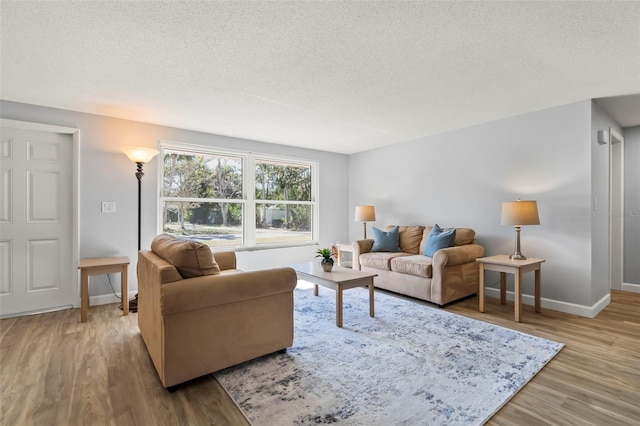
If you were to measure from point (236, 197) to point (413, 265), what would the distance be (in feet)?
9.30

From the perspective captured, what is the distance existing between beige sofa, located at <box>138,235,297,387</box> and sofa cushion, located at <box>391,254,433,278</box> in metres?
1.89

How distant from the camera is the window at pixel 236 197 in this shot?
14.2ft

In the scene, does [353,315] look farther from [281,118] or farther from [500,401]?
[281,118]

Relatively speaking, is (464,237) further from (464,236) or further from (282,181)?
(282,181)

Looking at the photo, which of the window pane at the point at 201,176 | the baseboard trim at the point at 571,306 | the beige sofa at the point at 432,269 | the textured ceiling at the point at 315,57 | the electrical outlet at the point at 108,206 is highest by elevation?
the textured ceiling at the point at 315,57

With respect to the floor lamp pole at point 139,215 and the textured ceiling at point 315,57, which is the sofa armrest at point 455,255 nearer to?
the textured ceiling at point 315,57

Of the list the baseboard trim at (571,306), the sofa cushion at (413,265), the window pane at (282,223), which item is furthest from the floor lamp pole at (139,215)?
the baseboard trim at (571,306)

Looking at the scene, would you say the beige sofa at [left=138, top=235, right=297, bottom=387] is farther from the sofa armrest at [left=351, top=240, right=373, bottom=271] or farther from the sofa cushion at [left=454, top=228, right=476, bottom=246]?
the sofa cushion at [left=454, top=228, right=476, bottom=246]

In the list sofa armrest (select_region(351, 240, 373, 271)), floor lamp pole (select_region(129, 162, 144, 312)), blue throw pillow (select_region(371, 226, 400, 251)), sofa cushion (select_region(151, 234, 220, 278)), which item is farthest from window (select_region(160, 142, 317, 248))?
sofa cushion (select_region(151, 234, 220, 278))

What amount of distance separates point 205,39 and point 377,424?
2.56 m

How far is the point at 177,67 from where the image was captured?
98.1 inches

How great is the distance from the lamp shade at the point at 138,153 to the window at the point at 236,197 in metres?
0.51

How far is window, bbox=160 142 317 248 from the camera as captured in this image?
170 inches

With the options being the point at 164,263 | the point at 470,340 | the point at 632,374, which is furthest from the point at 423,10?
the point at 632,374
